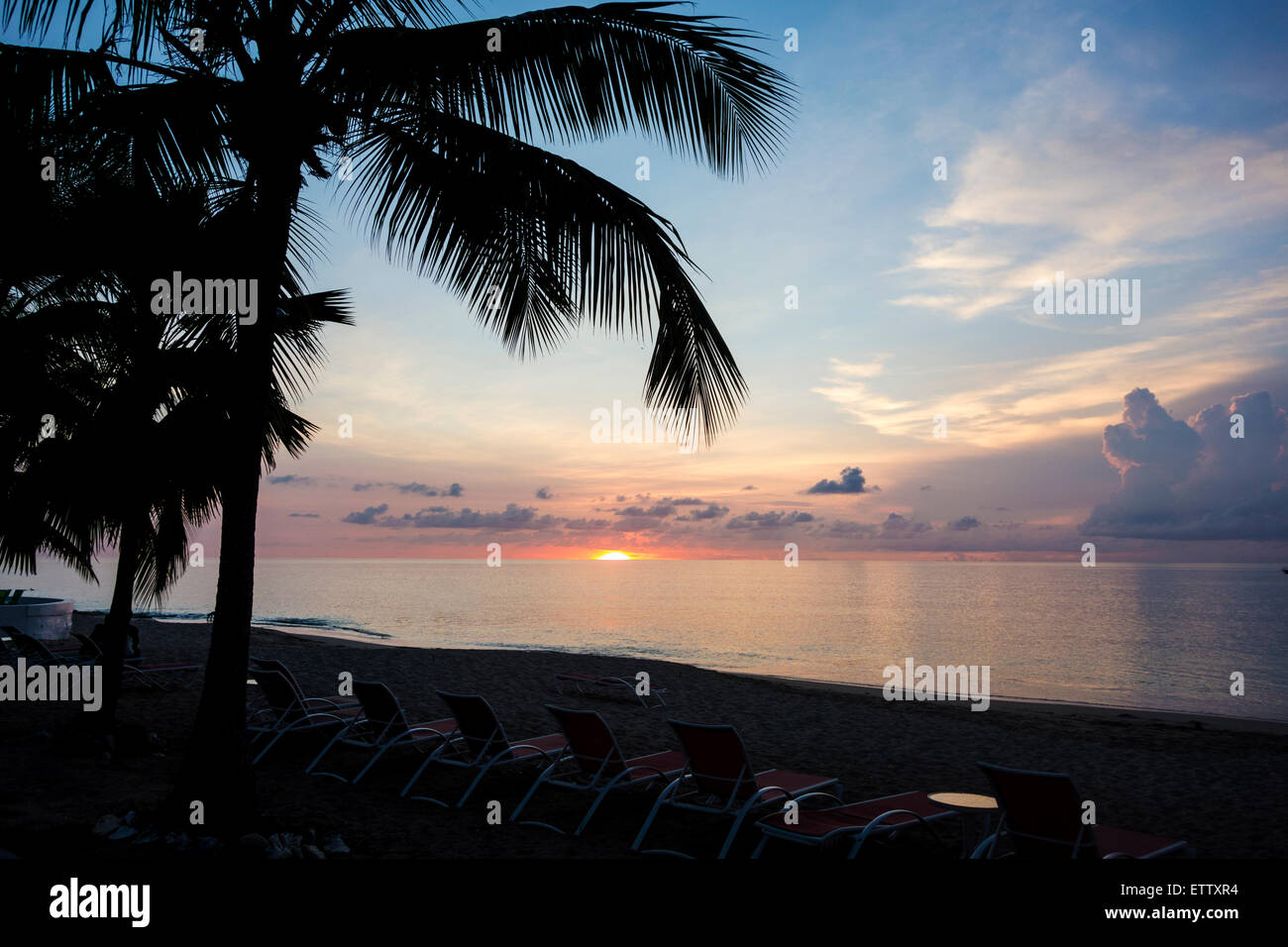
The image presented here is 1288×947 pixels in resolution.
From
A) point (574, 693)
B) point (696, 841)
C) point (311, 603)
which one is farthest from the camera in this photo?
point (311, 603)

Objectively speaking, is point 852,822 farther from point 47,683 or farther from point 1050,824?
point 47,683

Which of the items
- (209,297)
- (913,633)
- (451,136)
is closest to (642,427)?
(451,136)

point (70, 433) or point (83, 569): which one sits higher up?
point (70, 433)

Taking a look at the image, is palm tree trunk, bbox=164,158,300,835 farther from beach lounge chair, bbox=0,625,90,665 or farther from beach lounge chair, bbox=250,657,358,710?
beach lounge chair, bbox=0,625,90,665

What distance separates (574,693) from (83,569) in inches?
307

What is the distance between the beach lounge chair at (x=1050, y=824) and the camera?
4.06m

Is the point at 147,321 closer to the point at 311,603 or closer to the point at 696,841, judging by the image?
the point at 696,841

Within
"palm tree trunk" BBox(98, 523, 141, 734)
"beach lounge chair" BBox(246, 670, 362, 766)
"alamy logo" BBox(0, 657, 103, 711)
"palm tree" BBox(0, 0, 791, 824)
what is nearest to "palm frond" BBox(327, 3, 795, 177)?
"palm tree" BBox(0, 0, 791, 824)

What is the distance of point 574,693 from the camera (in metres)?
14.2

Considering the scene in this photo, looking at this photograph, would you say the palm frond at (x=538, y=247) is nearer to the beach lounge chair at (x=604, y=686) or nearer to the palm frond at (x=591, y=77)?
the palm frond at (x=591, y=77)
